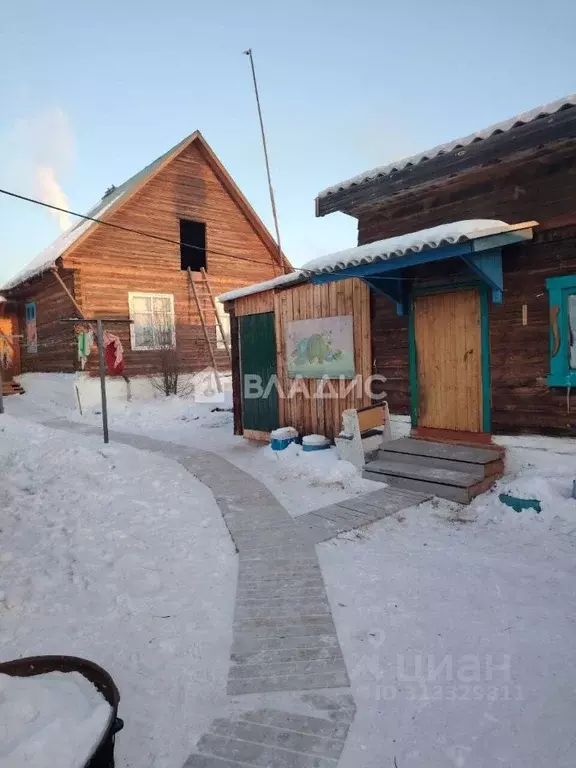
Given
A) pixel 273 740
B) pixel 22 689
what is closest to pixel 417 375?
pixel 273 740

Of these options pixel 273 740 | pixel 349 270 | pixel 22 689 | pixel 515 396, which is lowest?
pixel 273 740

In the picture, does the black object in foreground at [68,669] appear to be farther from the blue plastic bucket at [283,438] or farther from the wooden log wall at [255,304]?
the wooden log wall at [255,304]

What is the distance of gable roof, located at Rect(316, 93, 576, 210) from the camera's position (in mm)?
6230

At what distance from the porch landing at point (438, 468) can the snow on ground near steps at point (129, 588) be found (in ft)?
8.54

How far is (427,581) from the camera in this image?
4414 mm

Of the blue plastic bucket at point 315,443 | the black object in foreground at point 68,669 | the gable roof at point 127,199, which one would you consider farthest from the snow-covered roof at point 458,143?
the gable roof at point 127,199

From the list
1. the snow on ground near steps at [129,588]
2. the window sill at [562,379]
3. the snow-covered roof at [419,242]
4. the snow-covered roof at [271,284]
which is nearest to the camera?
the snow on ground near steps at [129,588]

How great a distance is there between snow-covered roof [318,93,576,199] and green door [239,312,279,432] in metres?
3.10

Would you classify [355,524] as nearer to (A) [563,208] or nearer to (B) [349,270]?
(B) [349,270]

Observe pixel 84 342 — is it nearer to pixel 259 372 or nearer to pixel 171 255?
pixel 171 255

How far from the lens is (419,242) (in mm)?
6492

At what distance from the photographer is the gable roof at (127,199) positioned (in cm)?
1680

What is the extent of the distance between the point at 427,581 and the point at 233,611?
1.70 meters

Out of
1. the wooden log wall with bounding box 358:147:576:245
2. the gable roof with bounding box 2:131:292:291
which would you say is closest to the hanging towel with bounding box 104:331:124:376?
the gable roof with bounding box 2:131:292:291
